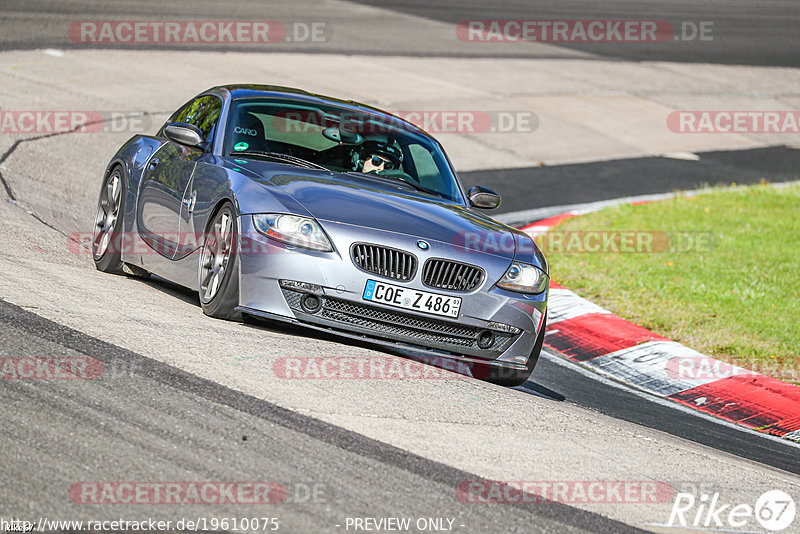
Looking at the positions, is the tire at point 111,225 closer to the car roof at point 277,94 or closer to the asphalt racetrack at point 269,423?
the asphalt racetrack at point 269,423

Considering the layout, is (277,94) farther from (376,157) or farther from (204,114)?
(376,157)

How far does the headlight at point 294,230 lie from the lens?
6176 millimetres

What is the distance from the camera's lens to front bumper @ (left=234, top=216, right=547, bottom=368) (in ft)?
20.1

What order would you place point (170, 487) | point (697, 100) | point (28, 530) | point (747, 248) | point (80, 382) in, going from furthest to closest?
point (697, 100) → point (747, 248) → point (80, 382) → point (170, 487) → point (28, 530)

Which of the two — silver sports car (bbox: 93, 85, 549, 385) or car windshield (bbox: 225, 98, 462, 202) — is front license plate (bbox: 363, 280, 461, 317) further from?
car windshield (bbox: 225, 98, 462, 202)

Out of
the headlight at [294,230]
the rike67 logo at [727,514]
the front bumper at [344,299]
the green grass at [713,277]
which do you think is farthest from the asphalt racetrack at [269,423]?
the green grass at [713,277]

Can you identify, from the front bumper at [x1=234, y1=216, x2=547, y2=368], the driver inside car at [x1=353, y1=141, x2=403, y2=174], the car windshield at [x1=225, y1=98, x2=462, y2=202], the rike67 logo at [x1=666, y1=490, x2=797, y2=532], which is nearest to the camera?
the rike67 logo at [x1=666, y1=490, x2=797, y2=532]

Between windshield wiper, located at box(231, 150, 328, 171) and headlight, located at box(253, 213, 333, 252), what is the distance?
1054mm

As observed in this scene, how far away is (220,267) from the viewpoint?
644 cm

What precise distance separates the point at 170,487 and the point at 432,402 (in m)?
1.83

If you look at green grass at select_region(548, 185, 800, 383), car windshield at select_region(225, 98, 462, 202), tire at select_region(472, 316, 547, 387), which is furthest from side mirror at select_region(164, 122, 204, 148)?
green grass at select_region(548, 185, 800, 383)

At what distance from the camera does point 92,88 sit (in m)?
16.2

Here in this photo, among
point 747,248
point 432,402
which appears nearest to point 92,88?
point 747,248

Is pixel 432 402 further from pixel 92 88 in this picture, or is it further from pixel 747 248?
pixel 92 88
